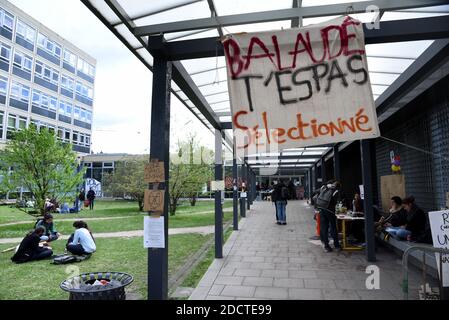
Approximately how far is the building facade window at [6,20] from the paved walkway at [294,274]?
1149 inches

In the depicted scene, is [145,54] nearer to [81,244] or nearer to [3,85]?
[81,244]

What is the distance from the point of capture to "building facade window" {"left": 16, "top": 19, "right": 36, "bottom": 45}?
27219mm

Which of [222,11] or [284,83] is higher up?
[222,11]

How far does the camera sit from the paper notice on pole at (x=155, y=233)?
3.15m

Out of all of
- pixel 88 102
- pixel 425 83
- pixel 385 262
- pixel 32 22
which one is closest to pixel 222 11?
pixel 425 83

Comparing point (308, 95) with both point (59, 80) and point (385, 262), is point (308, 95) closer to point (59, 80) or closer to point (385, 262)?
point (385, 262)

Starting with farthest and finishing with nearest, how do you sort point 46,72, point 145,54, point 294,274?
point 46,72, point 294,274, point 145,54

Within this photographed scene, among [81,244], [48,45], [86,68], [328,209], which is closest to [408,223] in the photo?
[328,209]

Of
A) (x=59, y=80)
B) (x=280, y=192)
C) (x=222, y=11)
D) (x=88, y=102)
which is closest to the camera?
(x=222, y=11)

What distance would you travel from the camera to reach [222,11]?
3154mm

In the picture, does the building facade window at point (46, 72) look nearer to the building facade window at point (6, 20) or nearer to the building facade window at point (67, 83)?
the building facade window at point (67, 83)

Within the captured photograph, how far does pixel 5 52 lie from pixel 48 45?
6063mm

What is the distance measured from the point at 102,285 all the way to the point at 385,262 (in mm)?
5594

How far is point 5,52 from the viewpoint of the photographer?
84.2 ft
